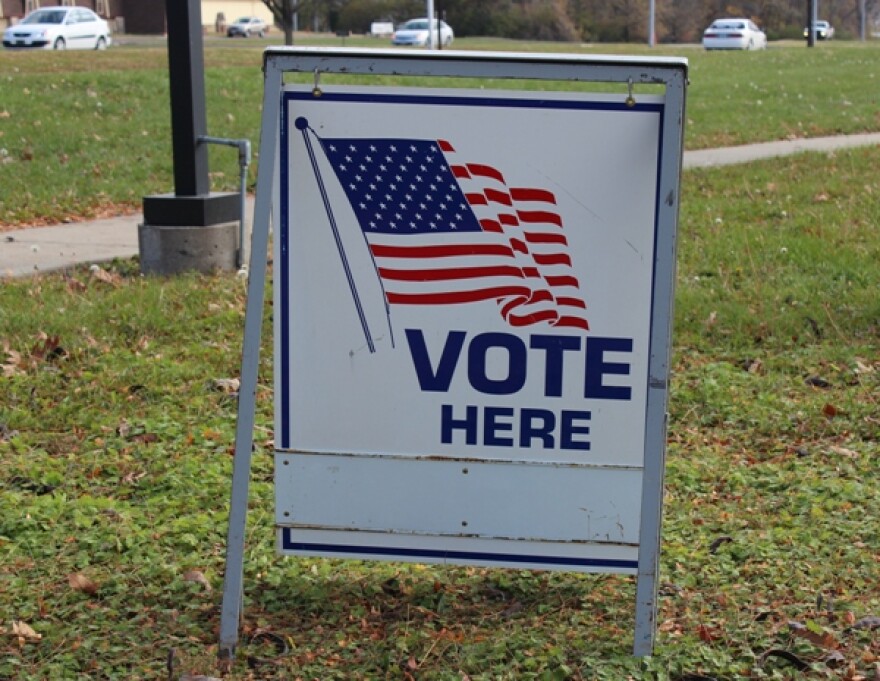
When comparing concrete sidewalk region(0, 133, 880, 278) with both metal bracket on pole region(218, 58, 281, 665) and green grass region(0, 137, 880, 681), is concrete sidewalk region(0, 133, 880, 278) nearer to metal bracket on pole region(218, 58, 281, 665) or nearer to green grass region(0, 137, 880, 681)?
green grass region(0, 137, 880, 681)

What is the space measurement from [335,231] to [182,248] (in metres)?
4.90

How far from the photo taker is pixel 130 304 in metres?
7.07

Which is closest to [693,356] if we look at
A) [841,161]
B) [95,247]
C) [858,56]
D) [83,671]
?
[83,671]

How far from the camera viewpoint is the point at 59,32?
140ft

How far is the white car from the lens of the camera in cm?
4125

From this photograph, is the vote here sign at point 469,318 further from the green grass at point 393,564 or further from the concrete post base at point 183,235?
the concrete post base at point 183,235

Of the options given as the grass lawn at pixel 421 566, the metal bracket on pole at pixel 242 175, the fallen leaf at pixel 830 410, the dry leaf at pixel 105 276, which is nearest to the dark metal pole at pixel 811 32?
the grass lawn at pixel 421 566

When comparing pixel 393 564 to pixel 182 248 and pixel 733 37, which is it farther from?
pixel 733 37

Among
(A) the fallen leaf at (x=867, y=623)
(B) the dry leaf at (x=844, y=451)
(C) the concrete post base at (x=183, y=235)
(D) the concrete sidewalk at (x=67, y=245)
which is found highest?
(C) the concrete post base at (x=183, y=235)

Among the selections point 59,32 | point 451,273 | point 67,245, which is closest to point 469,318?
point 451,273

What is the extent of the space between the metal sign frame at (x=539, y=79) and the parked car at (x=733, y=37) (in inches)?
2002

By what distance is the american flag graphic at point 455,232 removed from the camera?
331cm

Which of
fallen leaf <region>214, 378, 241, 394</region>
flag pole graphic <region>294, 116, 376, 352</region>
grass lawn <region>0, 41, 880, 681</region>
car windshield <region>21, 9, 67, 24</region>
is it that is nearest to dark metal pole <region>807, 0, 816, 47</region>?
car windshield <region>21, 9, 67, 24</region>

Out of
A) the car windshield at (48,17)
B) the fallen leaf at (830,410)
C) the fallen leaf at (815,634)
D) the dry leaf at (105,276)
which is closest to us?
the fallen leaf at (815,634)
